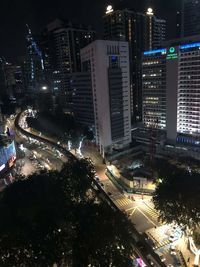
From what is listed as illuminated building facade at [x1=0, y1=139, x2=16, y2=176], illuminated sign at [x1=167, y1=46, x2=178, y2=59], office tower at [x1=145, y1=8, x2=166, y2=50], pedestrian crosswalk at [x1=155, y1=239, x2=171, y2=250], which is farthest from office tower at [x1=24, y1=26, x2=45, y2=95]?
pedestrian crosswalk at [x1=155, y1=239, x2=171, y2=250]

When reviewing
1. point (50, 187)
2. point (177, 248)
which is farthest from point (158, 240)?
point (50, 187)

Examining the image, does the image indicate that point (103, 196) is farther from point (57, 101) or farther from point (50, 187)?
point (57, 101)

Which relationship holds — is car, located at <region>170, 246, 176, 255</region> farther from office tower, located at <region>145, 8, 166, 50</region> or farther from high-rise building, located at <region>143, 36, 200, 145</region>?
office tower, located at <region>145, 8, 166, 50</region>

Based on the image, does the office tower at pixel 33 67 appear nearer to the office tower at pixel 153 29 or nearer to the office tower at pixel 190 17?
the office tower at pixel 153 29

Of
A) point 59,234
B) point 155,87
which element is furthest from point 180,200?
point 155,87

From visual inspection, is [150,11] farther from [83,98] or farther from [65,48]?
[83,98]

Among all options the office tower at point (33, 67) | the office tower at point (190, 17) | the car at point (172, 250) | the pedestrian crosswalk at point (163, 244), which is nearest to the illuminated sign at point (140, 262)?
the pedestrian crosswalk at point (163, 244)
